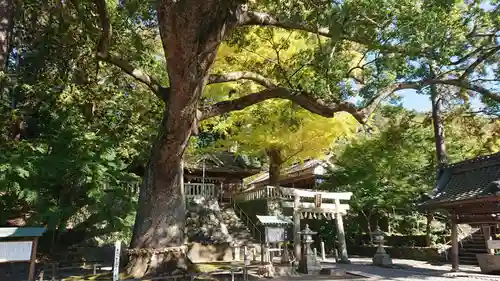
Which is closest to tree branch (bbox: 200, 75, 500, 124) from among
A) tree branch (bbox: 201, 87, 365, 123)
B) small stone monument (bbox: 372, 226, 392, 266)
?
tree branch (bbox: 201, 87, 365, 123)

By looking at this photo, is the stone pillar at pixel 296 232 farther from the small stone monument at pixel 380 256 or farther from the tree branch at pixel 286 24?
the tree branch at pixel 286 24

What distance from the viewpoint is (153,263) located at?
27.3 ft

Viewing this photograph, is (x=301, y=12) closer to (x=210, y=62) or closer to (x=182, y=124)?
(x=210, y=62)

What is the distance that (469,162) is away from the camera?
12.4 meters

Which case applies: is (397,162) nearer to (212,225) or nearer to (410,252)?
(410,252)

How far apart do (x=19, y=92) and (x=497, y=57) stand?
15735 millimetres

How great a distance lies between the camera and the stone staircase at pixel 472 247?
14.6 metres

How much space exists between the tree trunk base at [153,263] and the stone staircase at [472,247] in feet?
38.9

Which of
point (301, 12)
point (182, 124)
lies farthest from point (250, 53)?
point (182, 124)

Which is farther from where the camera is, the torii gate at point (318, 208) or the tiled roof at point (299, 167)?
the tiled roof at point (299, 167)

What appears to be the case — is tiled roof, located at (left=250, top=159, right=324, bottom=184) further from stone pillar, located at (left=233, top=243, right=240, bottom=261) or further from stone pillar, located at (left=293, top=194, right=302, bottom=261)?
A: stone pillar, located at (left=293, top=194, right=302, bottom=261)

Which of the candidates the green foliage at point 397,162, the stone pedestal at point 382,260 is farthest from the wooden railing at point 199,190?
the stone pedestal at point 382,260

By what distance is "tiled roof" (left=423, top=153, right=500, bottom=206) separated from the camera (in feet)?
35.4

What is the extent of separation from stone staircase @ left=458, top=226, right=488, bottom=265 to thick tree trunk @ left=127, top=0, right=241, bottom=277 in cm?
1180
